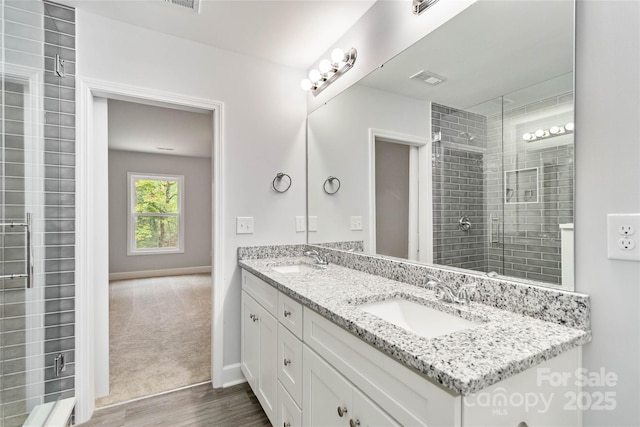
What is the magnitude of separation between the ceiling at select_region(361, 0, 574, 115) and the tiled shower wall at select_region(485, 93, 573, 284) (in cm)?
6

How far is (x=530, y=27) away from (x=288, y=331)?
60.3 inches

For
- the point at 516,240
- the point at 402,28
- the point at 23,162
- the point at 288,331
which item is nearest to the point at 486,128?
the point at 516,240

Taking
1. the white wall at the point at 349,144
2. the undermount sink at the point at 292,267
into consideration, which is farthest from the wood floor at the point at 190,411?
the white wall at the point at 349,144

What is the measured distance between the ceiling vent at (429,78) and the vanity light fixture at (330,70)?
59cm

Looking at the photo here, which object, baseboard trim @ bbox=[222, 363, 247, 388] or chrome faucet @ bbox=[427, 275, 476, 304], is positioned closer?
chrome faucet @ bbox=[427, 275, 476, 304]

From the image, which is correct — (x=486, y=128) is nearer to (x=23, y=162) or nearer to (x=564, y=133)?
(x=564, y=133)

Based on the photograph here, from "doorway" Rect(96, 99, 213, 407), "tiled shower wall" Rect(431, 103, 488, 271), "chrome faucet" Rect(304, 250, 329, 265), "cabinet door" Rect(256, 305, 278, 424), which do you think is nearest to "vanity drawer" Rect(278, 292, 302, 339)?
"cabinet door" Rect(256, 305, 278, 424)

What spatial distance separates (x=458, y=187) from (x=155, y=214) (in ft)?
19.7

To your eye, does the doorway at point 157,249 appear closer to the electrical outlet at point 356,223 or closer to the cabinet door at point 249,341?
the cabinet door at point 249,341

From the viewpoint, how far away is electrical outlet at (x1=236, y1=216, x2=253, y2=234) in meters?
2.18

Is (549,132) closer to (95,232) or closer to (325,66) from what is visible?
(325,66)

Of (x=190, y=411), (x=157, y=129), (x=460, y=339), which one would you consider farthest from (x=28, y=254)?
(x=157, y=129)

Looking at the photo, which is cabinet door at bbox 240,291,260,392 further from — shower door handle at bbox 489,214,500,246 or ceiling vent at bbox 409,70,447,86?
ceiling vent at bbox 409,70,447,86

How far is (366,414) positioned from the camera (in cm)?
87
